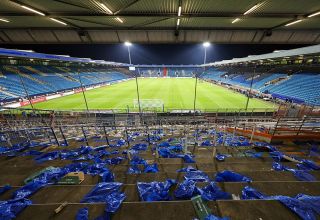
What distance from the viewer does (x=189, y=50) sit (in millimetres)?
118562

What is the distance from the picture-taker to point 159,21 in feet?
25.3

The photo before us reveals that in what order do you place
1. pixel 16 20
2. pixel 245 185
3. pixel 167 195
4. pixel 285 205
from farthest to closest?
1. pixel 16 20
2. pixel 245 185
3. pixel 167 195
4. pixel 285 205

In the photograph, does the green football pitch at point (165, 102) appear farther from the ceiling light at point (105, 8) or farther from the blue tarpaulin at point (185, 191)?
the blue tarpaulin at point (185, 191)

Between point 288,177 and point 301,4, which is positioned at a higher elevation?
point 301,4

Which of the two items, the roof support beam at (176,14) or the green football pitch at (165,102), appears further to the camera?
the green football pitch at (165,102)

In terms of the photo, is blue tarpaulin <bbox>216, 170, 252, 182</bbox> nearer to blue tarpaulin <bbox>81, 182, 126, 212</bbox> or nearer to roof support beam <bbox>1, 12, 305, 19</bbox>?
blue tarpaulin <bbox>81, 182, 126, 212</bbox>

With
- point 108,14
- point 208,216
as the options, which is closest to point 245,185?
point 208,216

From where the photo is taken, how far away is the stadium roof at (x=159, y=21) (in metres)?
6.02

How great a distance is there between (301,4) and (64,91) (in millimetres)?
38828

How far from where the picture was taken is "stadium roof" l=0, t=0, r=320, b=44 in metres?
6.02

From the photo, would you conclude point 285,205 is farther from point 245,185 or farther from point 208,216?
point 208,216

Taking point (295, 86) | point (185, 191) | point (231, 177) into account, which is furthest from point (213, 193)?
point (295, 86)

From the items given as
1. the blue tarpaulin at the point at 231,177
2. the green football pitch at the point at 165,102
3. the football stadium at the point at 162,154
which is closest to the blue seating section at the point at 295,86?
the green football pitch at the point at 165,102

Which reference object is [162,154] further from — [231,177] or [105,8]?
[105,8]
